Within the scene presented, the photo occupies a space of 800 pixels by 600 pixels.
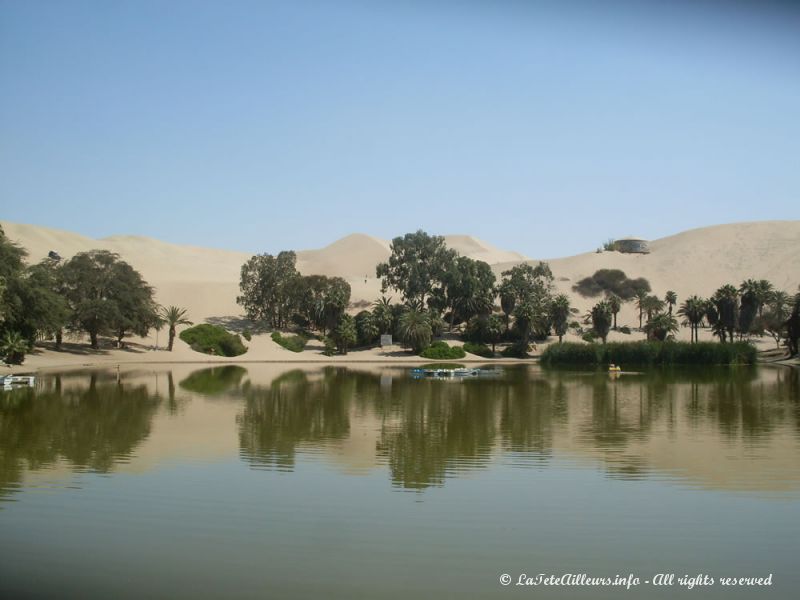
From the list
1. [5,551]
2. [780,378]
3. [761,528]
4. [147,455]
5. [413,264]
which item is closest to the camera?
[5,551]

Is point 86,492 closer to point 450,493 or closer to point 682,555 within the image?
point 450,493

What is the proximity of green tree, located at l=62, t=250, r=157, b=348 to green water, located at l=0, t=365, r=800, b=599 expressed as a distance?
1374 inches

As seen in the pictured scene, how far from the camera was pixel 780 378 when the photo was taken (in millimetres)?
50250

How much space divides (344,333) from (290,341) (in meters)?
5.37

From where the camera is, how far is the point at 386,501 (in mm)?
13930

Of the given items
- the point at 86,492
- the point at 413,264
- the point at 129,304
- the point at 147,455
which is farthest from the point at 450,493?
the point at 413,264

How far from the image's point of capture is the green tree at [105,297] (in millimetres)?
62500

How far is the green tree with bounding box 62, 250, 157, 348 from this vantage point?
6250 cm

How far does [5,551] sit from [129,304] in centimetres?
5683

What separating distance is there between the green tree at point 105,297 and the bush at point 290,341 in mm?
12494

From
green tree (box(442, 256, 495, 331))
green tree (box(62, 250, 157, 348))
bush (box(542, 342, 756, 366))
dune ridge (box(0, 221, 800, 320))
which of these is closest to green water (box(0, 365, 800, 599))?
green tree (box(62, 250, 157, 348))

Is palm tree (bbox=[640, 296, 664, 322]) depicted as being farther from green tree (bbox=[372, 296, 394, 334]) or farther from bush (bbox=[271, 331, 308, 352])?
bush (bbox=[271, 331, 308, 352])

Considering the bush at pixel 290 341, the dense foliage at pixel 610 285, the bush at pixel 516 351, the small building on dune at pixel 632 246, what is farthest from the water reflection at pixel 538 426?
the small building on dune at pixel 632 246

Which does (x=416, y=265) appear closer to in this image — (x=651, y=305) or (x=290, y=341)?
(x=290, y=341)
